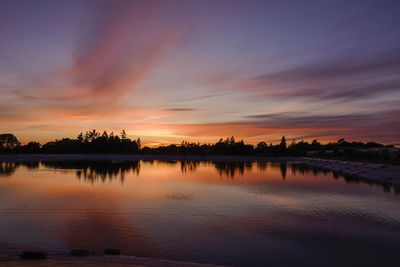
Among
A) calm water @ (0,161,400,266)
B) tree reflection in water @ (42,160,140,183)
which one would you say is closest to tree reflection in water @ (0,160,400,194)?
tree reflection in water @ (42,160,140,183)

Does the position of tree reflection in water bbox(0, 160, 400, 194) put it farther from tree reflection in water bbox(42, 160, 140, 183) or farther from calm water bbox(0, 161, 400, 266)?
calm water bbox(0, 161, 400, 266)

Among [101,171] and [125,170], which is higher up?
[101,171]

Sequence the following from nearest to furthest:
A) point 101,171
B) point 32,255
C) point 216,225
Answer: point 32,255 < point 216,225 < point 101,171

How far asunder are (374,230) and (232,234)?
9.59 m

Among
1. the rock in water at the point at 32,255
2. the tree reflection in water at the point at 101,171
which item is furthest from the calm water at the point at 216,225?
the tree reflection in water at the point at 101,171

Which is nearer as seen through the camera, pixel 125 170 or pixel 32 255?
pixel 32 255

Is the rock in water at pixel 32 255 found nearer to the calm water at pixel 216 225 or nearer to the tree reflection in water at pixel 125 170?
the calm water at pixel 216 225

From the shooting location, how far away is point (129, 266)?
39.6 ft

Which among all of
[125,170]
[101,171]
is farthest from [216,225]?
[125,170]

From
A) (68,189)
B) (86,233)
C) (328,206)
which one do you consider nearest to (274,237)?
(86,233)

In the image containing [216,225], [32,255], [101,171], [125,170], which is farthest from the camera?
[125,170]

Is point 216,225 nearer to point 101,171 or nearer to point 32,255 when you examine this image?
point 32,255

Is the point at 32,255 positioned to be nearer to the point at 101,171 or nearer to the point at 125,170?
the point at 101,171

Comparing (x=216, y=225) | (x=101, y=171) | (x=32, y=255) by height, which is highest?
(x=101, y=171)
